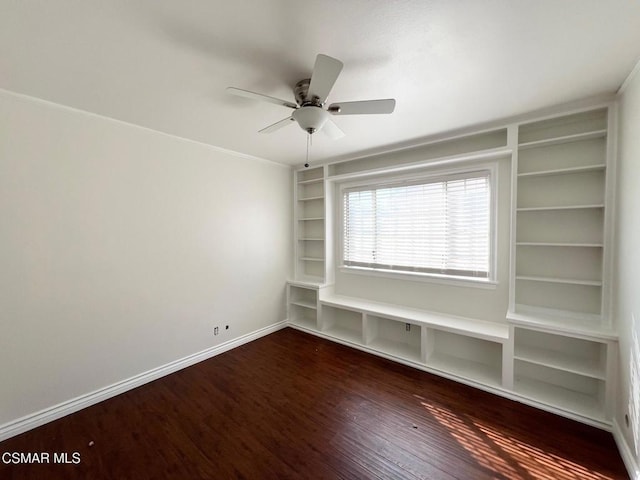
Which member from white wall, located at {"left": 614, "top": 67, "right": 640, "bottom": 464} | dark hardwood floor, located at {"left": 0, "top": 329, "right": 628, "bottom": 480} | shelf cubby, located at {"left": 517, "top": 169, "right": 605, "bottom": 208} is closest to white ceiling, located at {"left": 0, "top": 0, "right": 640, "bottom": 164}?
white wall, located at {"left": 614, "top": 67, "right": 640, "bottom": 464}

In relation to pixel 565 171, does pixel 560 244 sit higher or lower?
lower

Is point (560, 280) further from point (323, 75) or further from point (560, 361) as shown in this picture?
point (323, 75)

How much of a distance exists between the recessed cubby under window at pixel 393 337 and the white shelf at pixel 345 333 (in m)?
0.21

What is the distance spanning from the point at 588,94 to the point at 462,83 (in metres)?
1.07

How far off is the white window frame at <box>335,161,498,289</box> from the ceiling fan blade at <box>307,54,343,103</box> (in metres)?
2.02

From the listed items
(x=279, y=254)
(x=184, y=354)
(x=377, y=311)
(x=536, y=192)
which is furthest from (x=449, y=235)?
(x=184, y=354)

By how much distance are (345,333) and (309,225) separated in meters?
1.83

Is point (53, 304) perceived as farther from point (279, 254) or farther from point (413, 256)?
point (413, 256)

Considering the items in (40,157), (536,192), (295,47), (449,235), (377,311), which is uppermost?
(295,47)

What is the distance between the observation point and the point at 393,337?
3.53 metres

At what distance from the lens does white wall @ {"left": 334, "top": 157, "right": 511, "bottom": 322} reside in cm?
274

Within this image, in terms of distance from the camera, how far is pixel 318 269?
442 centimetres

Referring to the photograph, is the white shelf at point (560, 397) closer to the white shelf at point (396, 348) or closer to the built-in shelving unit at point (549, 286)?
the built-in shelving unit at point (549, 286)

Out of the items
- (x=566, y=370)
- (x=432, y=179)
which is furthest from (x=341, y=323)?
(x=566, y=370)
